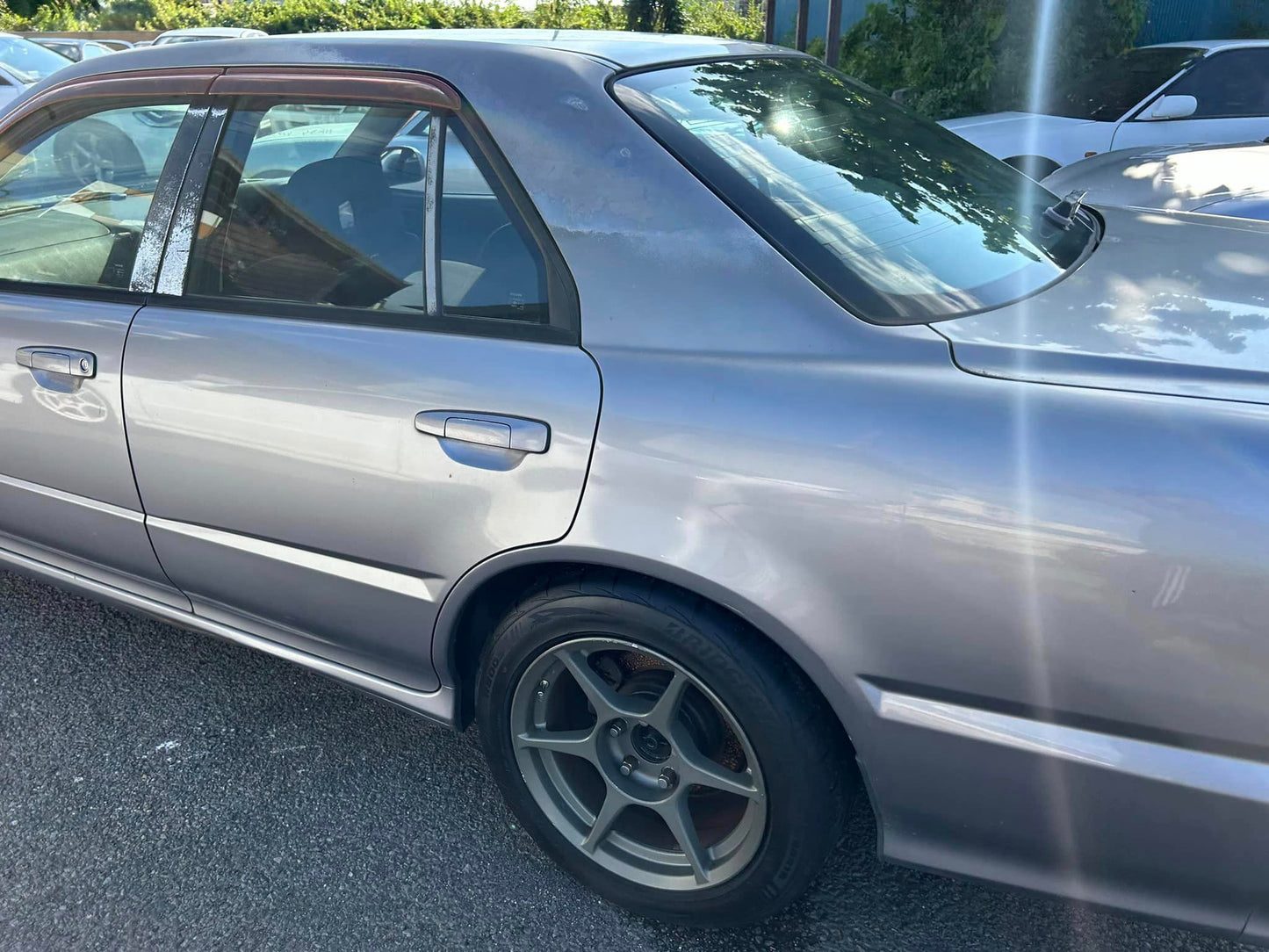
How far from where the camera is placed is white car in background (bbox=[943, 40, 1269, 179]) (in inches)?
267

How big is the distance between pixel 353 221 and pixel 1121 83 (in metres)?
7.01

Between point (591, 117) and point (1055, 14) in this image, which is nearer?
point (591, 117)

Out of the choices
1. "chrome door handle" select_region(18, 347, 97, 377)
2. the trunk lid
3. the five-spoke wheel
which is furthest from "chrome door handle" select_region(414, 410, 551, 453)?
"chrome door handle" select_region(18, 347, 97, 377)

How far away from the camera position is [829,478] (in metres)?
1.57

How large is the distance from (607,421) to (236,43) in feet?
4.64

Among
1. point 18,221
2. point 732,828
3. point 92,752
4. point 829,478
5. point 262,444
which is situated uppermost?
point 18,221

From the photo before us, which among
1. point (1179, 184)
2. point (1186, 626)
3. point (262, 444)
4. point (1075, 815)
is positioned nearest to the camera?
point (1186, 626)

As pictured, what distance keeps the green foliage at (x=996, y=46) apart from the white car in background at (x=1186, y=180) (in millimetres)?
4971

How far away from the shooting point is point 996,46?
32.9 ft

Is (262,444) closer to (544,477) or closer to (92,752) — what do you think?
(544,477)

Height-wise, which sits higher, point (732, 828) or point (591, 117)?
point (591, 117)

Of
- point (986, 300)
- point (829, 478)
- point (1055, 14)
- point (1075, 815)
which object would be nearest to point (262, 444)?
point (829, 478)

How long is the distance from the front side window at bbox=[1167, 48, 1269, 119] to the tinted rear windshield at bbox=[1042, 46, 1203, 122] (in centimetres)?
13

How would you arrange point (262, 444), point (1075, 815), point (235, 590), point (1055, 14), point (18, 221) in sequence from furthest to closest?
→ point (1055, 14), point (18, 221), point (235, 590), point (262, 444), point (1075, 815)
